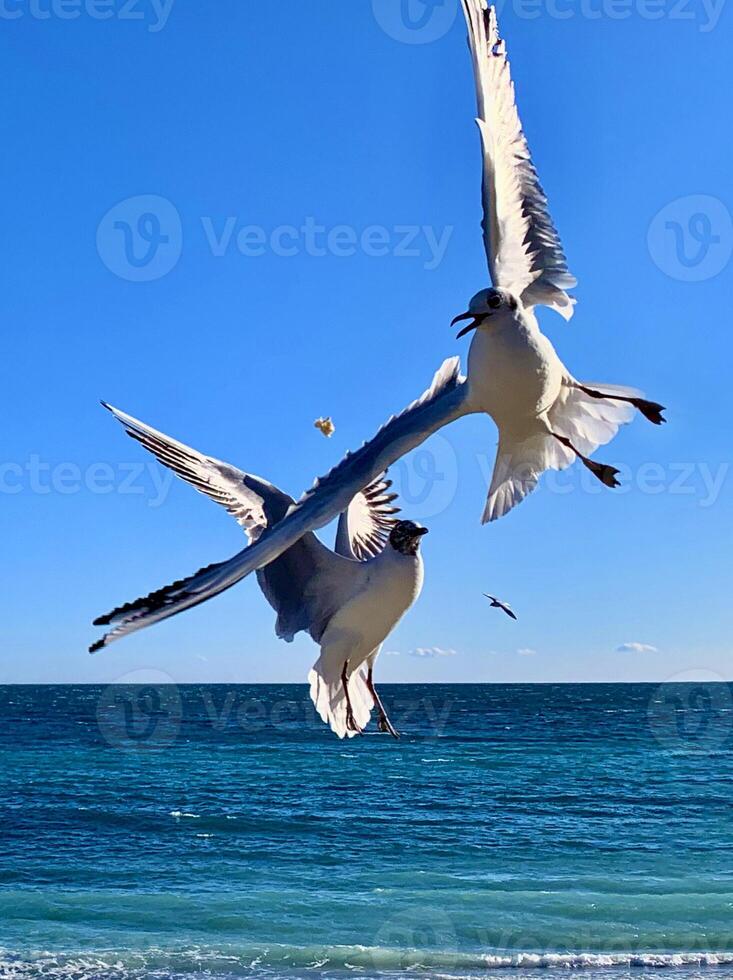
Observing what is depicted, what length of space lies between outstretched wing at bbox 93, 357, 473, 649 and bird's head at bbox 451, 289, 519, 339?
0.20 meters

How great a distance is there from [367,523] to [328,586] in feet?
2.80

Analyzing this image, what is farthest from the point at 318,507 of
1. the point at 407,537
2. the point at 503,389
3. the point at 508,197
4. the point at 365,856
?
the point at 365,856

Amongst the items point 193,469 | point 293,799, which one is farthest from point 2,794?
point 193,469

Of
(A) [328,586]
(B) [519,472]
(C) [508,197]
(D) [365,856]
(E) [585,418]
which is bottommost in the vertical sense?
(D) [365,856]

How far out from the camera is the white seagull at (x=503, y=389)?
8.91 ft

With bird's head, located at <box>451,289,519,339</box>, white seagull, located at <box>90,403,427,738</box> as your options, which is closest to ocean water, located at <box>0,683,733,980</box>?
white seagull, located at <box>90,403,427,738</box>

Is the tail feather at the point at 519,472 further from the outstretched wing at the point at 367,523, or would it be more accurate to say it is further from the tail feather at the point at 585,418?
the outstretched wing at the point at 367,523

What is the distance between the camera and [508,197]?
3160 mm

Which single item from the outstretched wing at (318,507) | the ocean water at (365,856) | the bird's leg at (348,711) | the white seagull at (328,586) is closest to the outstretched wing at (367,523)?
the white seagull at (328,586)

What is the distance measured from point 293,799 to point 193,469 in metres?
24.1

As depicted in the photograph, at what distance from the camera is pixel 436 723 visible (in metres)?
46.5

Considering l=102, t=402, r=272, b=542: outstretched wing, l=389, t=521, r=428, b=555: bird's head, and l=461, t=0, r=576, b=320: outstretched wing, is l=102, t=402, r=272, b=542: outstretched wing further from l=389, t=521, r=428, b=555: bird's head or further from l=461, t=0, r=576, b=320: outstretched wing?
l=461, t=0, r=576, b=320: outstretched wing

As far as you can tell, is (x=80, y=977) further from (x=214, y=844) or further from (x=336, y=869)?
(x=214, y=844)

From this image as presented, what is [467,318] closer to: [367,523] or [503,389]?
[503,389]
